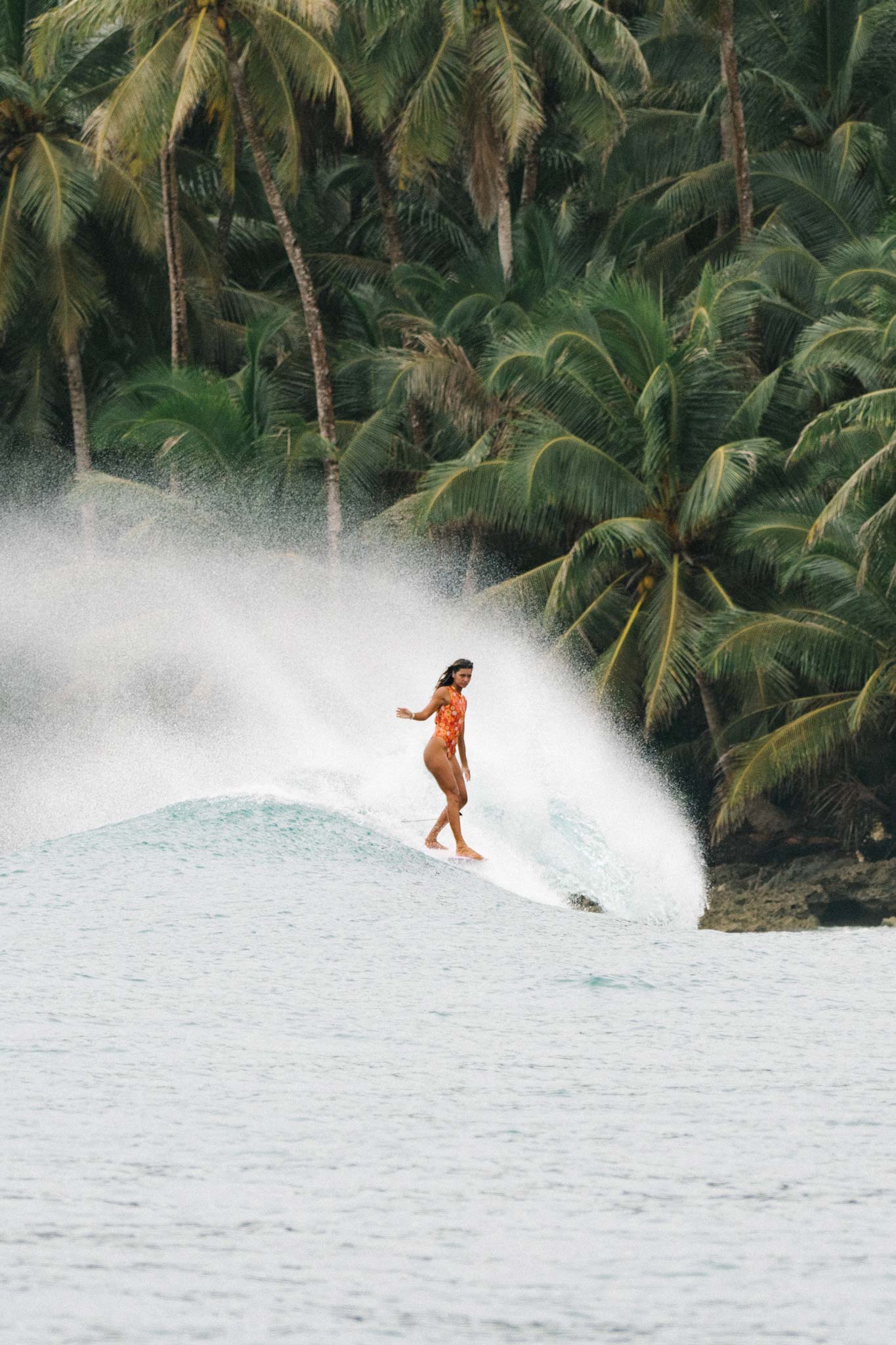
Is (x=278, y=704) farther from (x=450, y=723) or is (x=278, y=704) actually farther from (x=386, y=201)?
(x=386, y=201)

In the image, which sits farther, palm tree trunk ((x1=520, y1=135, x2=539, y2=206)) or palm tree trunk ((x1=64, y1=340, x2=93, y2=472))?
palm tree trunk ((x1=520, y1=135, x2=539, y2=206))

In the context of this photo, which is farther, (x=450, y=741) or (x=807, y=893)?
(x=807, y=893)

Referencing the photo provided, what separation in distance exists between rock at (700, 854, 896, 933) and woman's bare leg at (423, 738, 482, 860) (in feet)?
22.8

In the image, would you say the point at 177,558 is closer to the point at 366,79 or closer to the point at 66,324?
the point at 66,324

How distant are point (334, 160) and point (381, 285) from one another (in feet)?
7.51

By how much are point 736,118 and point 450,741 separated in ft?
46.7

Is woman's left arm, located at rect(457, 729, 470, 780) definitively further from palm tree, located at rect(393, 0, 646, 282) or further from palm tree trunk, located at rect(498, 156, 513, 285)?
palm tree trunk, located at rect(498, 156, 513, 285)

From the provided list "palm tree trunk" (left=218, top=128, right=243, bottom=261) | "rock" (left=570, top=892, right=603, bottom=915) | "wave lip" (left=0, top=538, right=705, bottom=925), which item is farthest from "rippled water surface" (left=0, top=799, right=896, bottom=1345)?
"palm tree trunk" (left=218, top=128, right=243, bottom=261)

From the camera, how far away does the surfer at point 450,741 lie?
12.8 m

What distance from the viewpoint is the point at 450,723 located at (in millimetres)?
12930

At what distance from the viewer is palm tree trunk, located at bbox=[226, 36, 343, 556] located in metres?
23.5

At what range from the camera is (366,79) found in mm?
25203

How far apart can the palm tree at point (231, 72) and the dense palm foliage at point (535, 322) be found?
0.19ft

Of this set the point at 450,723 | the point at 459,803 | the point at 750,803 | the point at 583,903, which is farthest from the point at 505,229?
the point at 459,803
